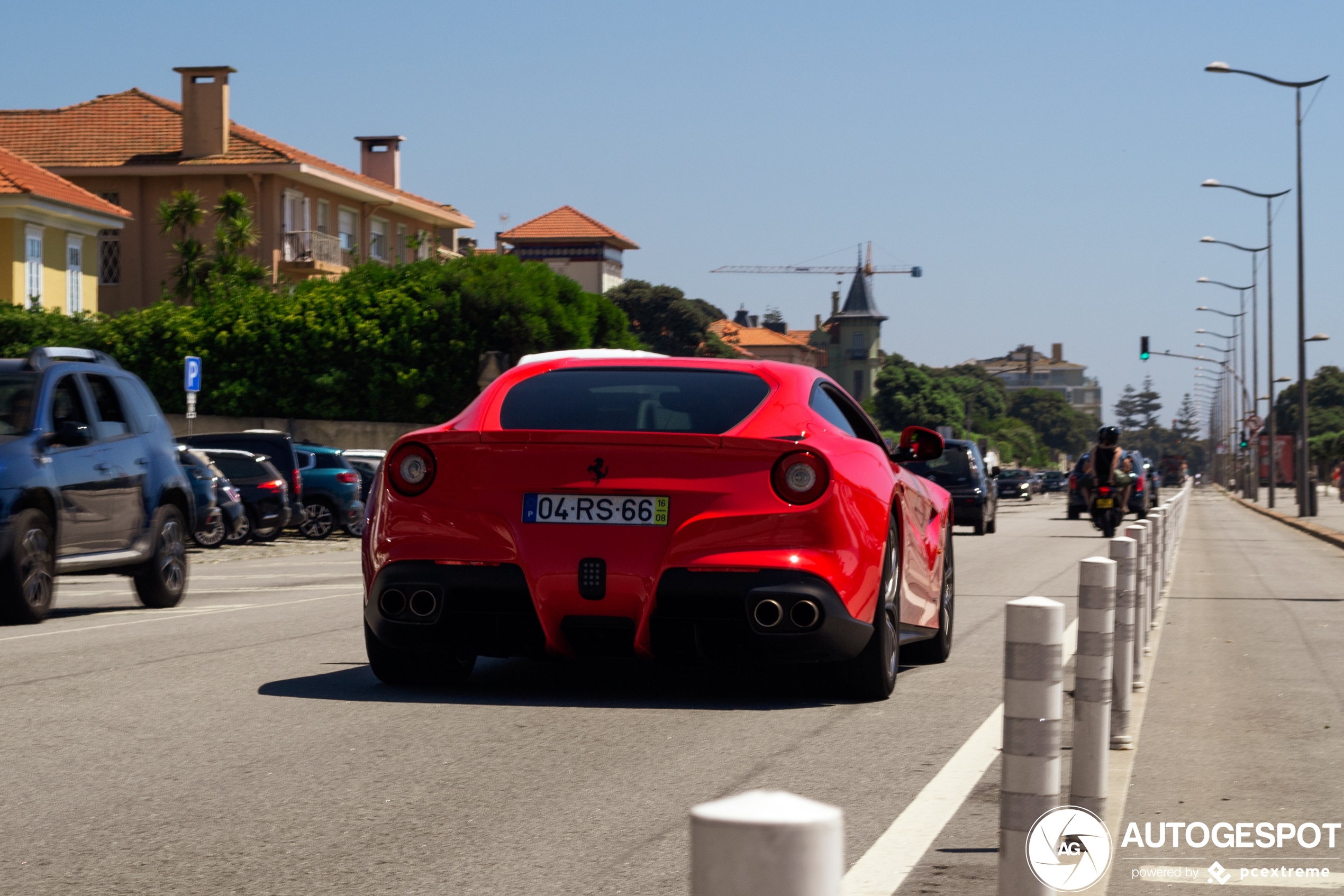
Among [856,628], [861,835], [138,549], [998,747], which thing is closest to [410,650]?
[856,628]

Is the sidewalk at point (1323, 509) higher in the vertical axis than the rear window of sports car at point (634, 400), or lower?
lower

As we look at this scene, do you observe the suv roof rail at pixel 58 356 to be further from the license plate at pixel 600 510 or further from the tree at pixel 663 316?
the tree at pixel 663 316

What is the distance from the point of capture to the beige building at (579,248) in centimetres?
Result: 12362

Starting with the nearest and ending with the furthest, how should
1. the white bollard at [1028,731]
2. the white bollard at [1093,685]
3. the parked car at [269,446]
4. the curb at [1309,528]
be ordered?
the white bollard at [1028,731] < the white bollard at [1093,685] < the parked car at [269,446] < the curb at [1309,528]

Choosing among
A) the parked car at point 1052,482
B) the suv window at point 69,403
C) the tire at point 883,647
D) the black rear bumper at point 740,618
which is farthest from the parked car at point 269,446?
the parked car at point 1052,482

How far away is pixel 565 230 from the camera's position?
128 meters

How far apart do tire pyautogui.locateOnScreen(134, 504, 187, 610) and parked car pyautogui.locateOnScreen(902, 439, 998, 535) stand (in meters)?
17.6

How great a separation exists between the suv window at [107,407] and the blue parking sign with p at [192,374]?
15.3 m

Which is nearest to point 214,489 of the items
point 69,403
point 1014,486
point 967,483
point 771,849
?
point 69,403

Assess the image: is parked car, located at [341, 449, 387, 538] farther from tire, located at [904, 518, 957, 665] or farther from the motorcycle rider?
tire, located at [904, 518, 957, 665]

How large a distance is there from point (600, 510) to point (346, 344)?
41727 mm

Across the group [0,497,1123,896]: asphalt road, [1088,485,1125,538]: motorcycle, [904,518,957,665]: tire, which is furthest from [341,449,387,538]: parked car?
[904,518,957,665]: tire

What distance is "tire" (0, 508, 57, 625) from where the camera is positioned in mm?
11344

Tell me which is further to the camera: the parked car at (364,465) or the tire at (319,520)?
the parked car at (364,465)
